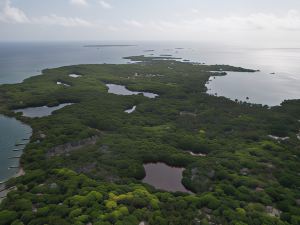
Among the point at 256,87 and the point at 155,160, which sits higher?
the point at 256,87

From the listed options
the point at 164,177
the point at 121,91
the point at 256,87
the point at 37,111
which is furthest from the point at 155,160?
the point at 256,87

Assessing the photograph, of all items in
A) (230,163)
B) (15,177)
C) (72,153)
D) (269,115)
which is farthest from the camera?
(269,115)

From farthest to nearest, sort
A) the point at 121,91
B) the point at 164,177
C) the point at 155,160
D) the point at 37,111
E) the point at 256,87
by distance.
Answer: the point at 256,87
the point at 121,91
the point at 37,111
the point at 155,160
the point at 164,177

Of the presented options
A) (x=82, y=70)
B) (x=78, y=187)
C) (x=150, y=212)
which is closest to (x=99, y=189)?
(x=78, y=187)

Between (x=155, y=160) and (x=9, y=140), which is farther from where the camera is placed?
(x=9, y=140)

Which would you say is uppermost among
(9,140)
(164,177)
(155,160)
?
(155,160)

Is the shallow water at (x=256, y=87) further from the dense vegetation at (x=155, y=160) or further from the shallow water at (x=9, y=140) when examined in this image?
the shallow water at (x=9, y=140)

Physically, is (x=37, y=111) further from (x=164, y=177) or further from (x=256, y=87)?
(x=256, y=87)

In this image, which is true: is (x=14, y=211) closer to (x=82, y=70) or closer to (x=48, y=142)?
(x=48, y=142)
